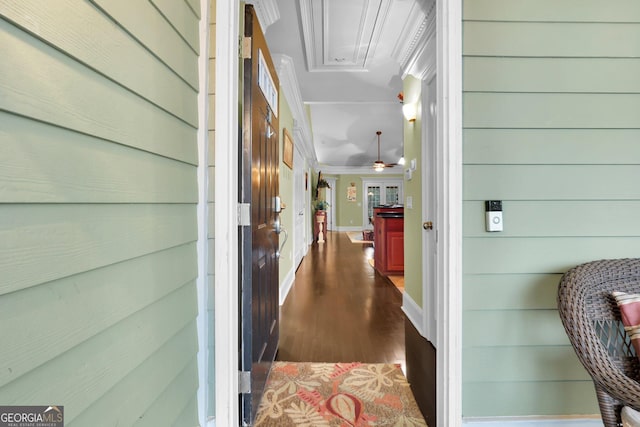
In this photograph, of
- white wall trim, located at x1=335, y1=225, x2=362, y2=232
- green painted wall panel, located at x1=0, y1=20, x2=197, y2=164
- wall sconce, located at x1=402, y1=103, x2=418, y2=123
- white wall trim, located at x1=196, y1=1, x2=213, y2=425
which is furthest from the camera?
white wall trim, located at x1=335, y1=225, x2=362, y2=232

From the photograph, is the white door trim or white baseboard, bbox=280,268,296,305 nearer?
the white door trim

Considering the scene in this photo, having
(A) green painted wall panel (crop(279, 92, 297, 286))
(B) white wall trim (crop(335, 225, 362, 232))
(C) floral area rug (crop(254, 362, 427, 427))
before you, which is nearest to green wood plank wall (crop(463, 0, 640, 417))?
(C) floral area rug (crop(254, 362, 427, 427))

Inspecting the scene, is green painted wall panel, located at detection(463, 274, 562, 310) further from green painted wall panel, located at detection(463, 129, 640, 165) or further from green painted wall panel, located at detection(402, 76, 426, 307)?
green painted wall panel, located at detection(402, 76, 426, 307)

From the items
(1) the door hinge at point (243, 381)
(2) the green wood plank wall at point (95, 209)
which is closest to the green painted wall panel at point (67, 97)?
(2) the green wood plank wall at point (95, 209)

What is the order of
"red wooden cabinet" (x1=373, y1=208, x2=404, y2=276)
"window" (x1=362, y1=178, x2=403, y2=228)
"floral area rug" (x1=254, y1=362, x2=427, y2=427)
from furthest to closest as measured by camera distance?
"window" (x1=362, y1=178, x2=403, y2=228) < "red wooden cabinet" (x1=373, y1=208, x2=404, y2=276) < "floral area rug" (x1=254, y1=362, x2=427, y2=427)

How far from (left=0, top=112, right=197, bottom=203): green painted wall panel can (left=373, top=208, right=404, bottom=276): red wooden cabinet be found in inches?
146

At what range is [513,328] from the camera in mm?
1336

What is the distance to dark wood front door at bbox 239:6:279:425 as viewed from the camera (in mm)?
1374

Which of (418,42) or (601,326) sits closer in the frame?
(601,326)

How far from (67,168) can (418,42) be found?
8.20ft

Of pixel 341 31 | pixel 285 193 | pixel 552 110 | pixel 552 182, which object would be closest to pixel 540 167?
pixel 552 182

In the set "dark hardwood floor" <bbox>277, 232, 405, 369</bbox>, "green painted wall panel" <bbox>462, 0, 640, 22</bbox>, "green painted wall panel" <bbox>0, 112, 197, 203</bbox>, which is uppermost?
"green painted wall panel" <bbox>462, 0, 640, 22</bbox>

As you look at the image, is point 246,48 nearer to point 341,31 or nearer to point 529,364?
point 341,31

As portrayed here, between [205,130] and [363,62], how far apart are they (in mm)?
2318
